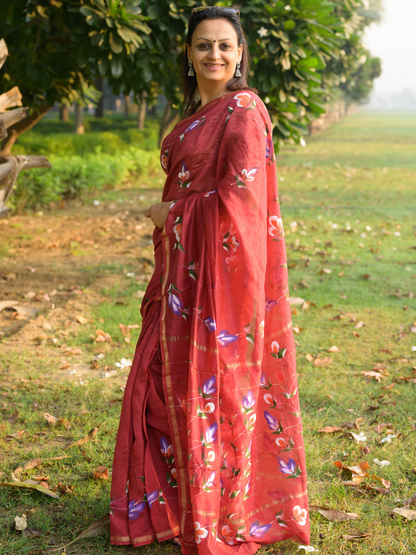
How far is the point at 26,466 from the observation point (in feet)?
9.29

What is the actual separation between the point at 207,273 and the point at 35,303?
140 inches

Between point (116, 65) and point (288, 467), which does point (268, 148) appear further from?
point (116, 65)

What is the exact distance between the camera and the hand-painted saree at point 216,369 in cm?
210

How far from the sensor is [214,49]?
2184 mm

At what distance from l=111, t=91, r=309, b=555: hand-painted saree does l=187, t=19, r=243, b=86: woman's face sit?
0.13 meters

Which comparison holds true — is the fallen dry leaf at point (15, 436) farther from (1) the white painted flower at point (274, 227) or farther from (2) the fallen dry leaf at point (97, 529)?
(1) the white painted flower at point (274, 227)

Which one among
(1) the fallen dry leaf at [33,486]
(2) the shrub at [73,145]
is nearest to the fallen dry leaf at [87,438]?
(1) the fallen dry leaf at [33,486]

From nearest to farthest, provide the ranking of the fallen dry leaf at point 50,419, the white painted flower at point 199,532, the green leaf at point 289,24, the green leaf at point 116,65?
1. the white painted flower at point 199,532
2. the fallen dry leaf at point 50,419
3. the green leaf at point 289,24
4. the green leaf at point 116,65

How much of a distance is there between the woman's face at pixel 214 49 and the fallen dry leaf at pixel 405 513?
6.78 ft

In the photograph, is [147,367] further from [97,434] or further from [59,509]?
[97,434]

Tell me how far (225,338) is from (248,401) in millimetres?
275

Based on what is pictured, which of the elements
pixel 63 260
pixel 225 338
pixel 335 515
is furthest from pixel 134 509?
pixel 63 260

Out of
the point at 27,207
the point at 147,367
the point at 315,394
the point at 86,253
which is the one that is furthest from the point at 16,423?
the point at 27,207

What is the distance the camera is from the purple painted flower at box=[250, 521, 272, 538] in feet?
7.52
